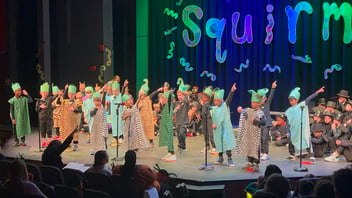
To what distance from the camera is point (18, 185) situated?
4855 mm

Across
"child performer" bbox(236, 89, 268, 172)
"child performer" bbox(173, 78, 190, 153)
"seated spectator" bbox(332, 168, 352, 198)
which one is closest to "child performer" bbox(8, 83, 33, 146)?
"child performer" bbox(173, 78, 190, 153)

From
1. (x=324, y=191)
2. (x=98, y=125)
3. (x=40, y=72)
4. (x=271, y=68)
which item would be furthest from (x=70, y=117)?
(x=324, y=191)

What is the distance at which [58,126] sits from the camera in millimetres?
12344

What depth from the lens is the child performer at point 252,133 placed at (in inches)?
361

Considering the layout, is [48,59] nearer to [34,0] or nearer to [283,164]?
[34,0]

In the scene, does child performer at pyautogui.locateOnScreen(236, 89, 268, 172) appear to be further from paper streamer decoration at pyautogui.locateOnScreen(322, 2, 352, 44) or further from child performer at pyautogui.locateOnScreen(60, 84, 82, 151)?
paper streamer decoration at pyautogui.locateOnScreen(322, 2, 352, 44)

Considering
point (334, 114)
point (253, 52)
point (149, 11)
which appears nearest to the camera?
point (334, 114)

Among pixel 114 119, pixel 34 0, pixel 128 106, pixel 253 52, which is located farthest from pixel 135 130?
pixel 34 0

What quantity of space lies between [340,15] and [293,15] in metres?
1.28

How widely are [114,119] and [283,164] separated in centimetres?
401

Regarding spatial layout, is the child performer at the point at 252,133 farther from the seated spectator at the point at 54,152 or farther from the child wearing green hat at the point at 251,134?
the seated spectator at the point at 54,152

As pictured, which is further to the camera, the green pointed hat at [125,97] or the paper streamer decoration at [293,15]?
the paper streamer decoration at [293,15]

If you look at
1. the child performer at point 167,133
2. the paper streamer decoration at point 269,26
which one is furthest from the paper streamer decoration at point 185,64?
the child performer at point 167,133

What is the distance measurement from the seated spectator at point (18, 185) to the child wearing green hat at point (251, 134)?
16.3ft
